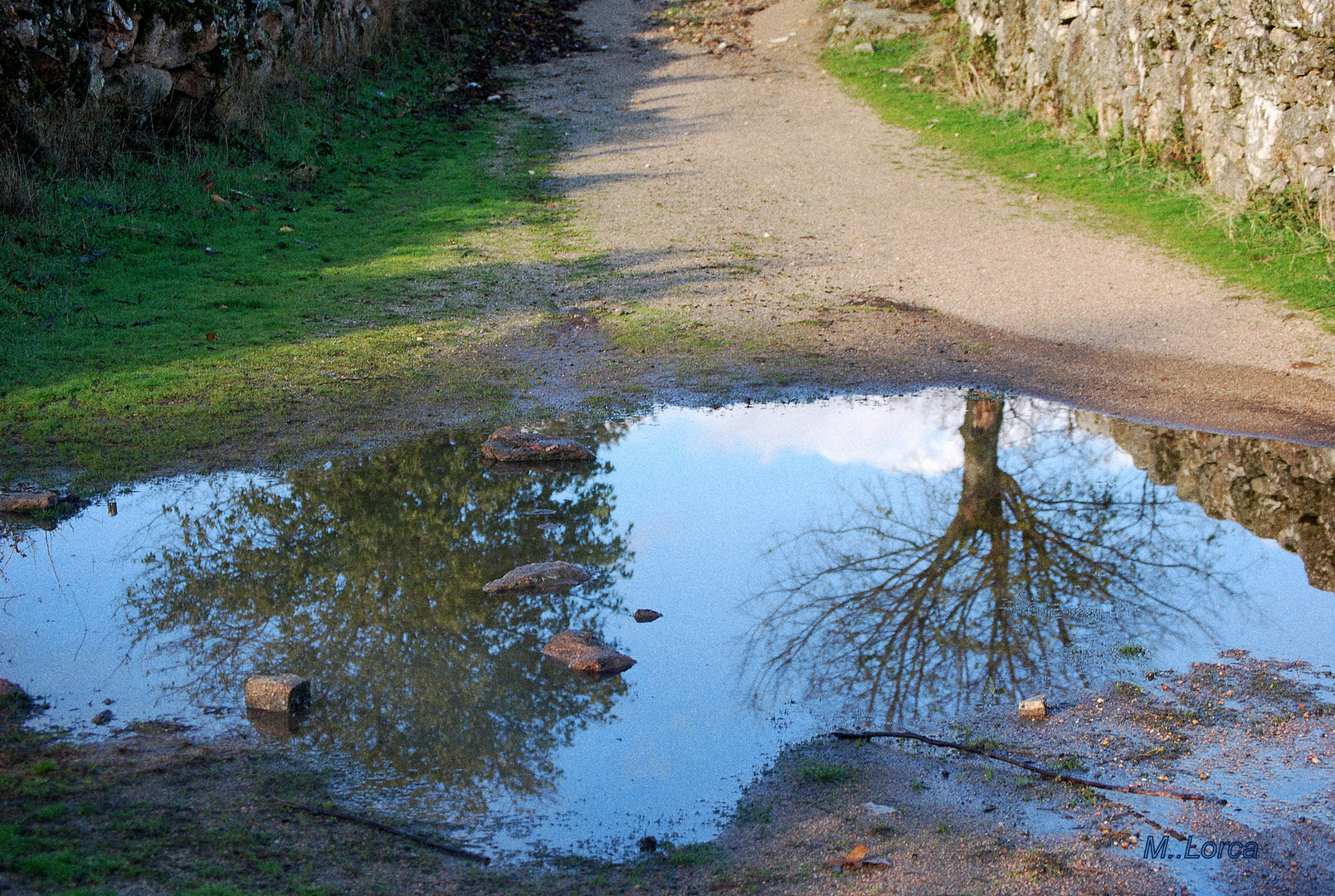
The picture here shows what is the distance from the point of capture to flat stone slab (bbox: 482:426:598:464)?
6.10 m

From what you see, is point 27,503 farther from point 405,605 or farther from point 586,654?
point 586,654

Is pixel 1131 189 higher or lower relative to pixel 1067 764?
higher

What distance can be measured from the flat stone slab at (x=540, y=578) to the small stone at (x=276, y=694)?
1.05m

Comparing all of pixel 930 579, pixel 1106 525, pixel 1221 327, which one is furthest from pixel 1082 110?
pixel 930 579

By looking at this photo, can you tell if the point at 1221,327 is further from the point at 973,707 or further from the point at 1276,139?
the point at 973,707

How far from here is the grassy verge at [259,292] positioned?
21.2ft

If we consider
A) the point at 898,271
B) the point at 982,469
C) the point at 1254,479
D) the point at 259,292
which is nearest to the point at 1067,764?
the point at 982,469

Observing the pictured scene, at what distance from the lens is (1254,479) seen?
229 inches

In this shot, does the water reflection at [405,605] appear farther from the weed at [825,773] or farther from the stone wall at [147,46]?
the stone wall at [147,46]

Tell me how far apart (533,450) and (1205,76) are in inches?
331

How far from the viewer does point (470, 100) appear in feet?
52.2

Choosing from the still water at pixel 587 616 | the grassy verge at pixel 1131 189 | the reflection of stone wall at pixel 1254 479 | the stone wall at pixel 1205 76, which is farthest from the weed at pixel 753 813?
the stone wall at pixel 1205 76

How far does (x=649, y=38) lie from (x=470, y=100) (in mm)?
5207

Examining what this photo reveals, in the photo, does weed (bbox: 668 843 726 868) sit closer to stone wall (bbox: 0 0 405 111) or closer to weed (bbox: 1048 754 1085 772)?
weed (bbox: 1048 754 1085 772)
